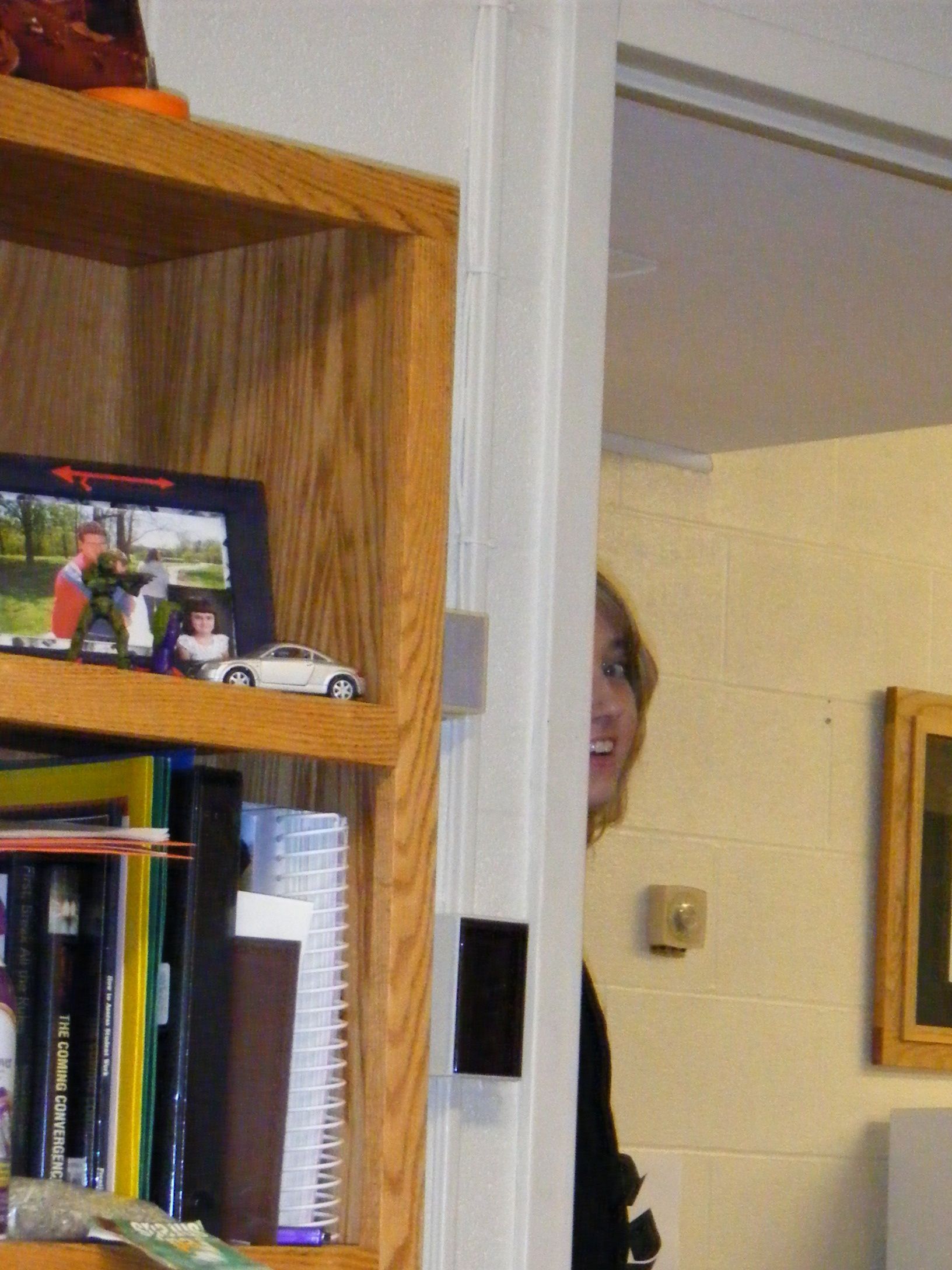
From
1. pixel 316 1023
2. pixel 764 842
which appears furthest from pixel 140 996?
pixel 764 842

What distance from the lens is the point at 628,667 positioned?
3.04 m

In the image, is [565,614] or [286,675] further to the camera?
[565,614]

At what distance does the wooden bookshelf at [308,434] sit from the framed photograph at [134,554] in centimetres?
4

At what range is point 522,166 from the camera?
5.33 ft

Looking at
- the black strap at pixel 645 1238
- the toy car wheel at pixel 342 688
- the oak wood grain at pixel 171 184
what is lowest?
the black strap at pixel 645 1238

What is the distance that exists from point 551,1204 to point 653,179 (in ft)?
4.13

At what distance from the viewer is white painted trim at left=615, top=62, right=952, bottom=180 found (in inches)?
69.6

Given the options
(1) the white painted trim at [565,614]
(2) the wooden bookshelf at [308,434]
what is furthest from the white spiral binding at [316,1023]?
(1) the white painted trim at [565,614]

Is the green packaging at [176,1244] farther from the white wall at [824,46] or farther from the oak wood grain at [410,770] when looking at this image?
the white wall at [824,46]

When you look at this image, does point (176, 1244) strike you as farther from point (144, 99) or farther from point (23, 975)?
point (144, 99)

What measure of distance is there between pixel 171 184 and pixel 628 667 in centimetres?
194

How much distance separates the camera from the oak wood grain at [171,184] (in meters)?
1.12

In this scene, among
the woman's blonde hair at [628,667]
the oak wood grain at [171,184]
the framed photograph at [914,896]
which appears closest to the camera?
the oak wood grain at [171,184]

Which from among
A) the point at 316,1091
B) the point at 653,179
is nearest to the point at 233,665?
the point at 316,1091
